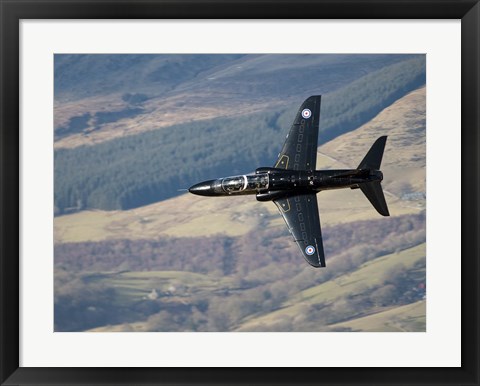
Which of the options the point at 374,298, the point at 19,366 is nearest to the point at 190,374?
the point at 19,366

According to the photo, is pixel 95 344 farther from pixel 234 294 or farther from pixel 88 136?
pixel 88 136

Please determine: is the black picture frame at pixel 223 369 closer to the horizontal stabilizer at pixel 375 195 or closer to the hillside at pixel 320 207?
the horizontal stabilizer at pixel 375 195

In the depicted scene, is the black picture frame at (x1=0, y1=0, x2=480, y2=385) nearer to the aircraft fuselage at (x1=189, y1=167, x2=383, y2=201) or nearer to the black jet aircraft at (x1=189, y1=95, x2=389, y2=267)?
the black jet aircraft at (x1=189, y1=95, x2=389, y2=267)

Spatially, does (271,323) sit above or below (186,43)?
below

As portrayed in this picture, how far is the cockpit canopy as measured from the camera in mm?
33125

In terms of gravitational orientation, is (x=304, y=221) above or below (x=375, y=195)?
below

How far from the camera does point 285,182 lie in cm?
3275

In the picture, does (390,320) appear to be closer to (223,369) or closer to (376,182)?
(376,182)

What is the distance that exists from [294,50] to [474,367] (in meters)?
13.5

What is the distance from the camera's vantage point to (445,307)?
25.5 m

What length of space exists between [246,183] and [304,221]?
10.1 feet

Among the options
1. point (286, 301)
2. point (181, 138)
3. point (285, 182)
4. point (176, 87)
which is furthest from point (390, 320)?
point (285, 182)

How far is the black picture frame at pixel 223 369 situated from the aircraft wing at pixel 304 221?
844 centimetres

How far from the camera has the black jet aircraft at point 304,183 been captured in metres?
32.3
